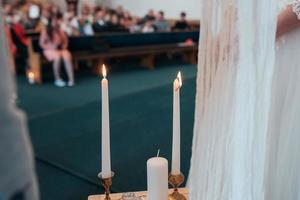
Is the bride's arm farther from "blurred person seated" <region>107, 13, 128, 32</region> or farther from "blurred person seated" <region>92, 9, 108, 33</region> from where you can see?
"blurred person seated" <region>107, 13, 128, 32</region>

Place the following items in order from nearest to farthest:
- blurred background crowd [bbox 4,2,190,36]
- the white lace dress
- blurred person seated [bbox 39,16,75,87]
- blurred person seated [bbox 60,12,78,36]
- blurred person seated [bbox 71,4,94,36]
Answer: the white lace dress < blurred person seated [bbox 39,16,75,87] < blurred person seated [bbox 60,12,78,36] < blurred background crowd [bbox 4,2,190,36] < blurred person seated [bbox 71,4,94,36]

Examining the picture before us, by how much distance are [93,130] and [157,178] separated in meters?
2.50

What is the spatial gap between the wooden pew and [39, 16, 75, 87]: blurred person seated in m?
0.19

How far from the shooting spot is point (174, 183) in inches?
32.6

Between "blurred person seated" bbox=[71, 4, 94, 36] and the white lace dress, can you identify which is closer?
the white lace dress

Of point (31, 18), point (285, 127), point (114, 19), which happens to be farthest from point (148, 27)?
point (285, 127)

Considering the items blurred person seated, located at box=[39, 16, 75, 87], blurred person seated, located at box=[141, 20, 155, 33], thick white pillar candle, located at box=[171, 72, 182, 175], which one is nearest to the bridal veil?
thick white pillar candle, located at box=[171, 72, 182, 175]

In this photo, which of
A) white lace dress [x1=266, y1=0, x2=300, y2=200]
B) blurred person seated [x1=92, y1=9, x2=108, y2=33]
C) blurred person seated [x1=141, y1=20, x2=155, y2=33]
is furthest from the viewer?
blurred person seated [x1=141, y1=20, x2=155, y2=33]

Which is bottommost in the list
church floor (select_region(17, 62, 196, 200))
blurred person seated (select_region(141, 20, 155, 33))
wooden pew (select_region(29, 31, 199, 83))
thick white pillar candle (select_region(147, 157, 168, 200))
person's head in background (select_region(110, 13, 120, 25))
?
church floor (select_region(17, 62, 196, 200))

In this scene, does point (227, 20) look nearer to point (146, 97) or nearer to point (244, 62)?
point (244, 62)

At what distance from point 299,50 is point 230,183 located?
1.67 feet

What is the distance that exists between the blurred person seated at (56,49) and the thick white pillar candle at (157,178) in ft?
14.8

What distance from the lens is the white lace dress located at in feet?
3.41

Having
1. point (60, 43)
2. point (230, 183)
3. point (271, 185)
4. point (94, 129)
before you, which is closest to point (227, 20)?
point (230, 183)
